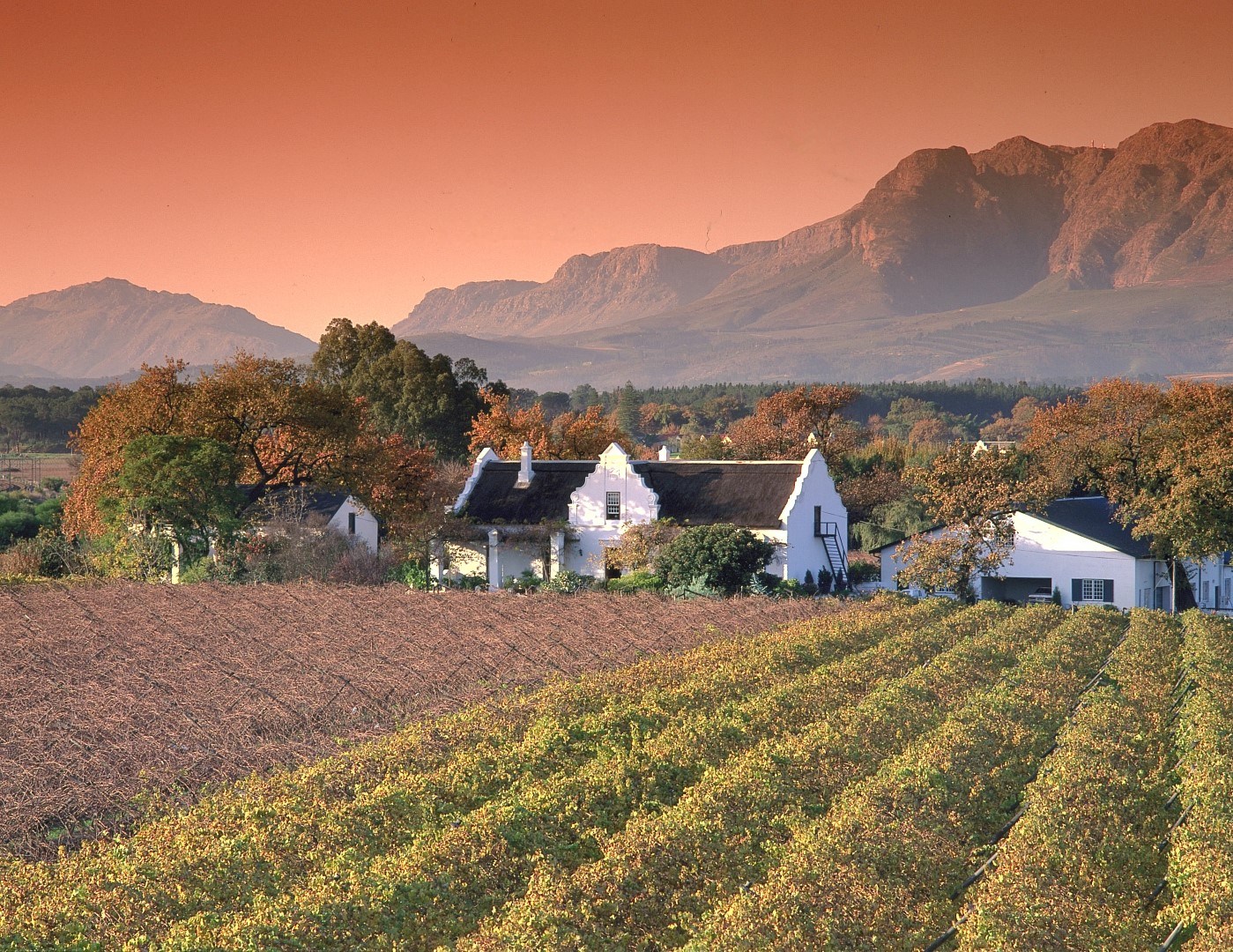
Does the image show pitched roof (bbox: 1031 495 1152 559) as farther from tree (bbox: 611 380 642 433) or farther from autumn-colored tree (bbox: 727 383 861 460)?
tree (bbox: 611 380 642 433)

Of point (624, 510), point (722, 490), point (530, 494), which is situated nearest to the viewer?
point (624, 510)

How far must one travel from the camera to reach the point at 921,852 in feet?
39.0

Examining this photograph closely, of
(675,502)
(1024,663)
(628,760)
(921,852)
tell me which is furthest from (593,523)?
(921,852)

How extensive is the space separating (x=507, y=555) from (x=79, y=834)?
35.3 metres

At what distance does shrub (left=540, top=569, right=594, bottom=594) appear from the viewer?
131 ft

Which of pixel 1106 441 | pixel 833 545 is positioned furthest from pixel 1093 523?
pixel 833 545

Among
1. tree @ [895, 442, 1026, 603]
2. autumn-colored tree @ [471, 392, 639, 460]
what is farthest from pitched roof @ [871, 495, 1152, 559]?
autumn-colored tree @ [471, 392, 639, 460]

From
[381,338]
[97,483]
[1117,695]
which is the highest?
[381,338]

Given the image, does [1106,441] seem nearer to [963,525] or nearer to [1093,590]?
[1093,590]

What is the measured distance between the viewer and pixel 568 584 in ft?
135

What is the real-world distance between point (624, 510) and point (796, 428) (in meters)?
28.5

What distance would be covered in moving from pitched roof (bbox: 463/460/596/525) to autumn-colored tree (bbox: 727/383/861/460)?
2290cm

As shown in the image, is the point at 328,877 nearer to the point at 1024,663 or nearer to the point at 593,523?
the point at 1024,663

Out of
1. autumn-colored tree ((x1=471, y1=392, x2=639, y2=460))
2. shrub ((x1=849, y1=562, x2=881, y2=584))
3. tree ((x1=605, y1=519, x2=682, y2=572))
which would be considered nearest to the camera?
tree ((x1=605, y1=519, x2=682, y2=572))
